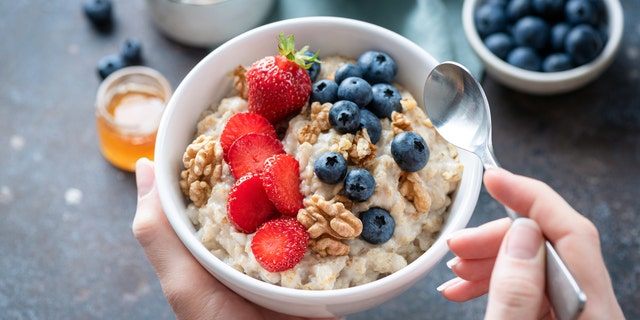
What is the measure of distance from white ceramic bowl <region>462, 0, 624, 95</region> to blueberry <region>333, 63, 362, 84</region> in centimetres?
95

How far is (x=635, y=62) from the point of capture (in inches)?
103

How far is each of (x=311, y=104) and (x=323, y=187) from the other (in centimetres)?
23

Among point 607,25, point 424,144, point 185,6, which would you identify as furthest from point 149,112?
point 607,25

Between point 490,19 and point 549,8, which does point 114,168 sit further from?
point 549,8

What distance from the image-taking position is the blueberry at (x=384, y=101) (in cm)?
160

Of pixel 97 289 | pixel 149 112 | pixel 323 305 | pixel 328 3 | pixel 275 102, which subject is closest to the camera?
pixel 323 305

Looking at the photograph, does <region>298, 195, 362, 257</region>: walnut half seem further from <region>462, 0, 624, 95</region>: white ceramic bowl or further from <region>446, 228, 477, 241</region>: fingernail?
<region>462, 0, 624, 95</region>: white ceramic bowl

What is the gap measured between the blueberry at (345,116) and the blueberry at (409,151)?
10 centimetres

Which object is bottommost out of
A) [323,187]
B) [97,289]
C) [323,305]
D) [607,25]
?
[97,289]

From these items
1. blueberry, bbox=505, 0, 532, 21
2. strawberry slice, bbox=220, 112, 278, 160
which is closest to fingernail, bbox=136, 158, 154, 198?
strawberry slice, bbox=220, 112, 278, 160

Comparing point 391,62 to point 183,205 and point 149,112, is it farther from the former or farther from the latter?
point 149,112

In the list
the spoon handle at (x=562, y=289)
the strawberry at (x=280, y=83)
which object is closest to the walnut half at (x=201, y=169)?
the strawberry at (x=280, y=83)

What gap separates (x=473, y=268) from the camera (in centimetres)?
160

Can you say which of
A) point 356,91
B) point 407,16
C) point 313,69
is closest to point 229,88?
point 313,69
